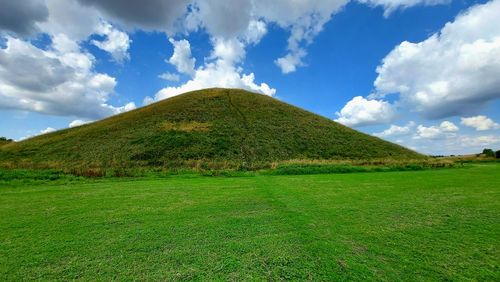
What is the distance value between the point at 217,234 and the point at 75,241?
114 inches

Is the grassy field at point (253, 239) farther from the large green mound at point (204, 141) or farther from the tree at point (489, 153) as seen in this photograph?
the tree at point (489, 153)

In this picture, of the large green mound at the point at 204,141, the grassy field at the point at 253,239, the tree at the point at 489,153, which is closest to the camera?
the grassy field at the point at 253,239

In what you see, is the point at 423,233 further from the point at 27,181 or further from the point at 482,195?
the point at 27,181

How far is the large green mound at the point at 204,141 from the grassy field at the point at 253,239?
66.0ft

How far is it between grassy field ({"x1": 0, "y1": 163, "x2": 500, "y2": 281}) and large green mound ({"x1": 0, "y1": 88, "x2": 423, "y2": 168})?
2010 centimetres

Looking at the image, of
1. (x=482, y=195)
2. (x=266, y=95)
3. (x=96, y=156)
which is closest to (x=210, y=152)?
(x=96, y=156)

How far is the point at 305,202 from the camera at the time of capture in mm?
9539

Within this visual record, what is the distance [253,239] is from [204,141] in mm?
34265

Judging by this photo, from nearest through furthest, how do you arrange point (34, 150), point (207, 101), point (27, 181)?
point (27, 181) → point (34, 150) → point (207, 101)

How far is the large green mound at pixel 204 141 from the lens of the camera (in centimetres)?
A: 3412

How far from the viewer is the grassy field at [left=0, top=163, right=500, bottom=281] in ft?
14.1

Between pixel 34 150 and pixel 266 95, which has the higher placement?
pixel 266 95

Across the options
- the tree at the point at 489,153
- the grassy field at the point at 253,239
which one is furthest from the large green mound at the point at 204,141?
the grassy field at the point at 253,239

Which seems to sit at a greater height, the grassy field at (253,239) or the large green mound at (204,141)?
the large green mound at (204,141)
